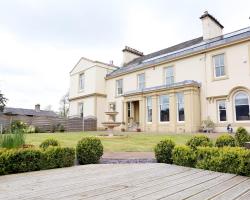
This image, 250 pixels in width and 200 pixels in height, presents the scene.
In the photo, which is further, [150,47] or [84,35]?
[150,47]

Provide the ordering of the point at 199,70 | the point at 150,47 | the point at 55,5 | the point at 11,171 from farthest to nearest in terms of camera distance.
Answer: the point at 150,47
the point at 199,70
the point at 55,5
the point at 11,171

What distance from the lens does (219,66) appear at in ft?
Result: 56.2

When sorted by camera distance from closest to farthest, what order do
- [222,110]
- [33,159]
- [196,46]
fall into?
[33,159] → [222,110] → [196,46]

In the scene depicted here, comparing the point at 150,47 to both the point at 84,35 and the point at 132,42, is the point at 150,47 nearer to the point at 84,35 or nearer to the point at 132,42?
the point at 132,42

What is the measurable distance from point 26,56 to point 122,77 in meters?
9.60

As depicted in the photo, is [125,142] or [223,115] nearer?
[125,142]

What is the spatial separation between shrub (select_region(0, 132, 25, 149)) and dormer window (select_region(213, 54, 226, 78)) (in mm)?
15022

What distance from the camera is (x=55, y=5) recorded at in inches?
438

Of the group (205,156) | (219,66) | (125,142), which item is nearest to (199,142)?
(205,156)

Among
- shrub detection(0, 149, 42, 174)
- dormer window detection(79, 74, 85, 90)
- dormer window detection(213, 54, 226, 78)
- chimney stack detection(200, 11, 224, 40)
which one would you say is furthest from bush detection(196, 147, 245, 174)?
dormer window detection(79, 74, 85, 90)

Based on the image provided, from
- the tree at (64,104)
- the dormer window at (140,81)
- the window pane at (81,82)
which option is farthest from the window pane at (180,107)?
the tree at (64,104)

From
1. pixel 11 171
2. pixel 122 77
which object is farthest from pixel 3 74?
pixel 11 171

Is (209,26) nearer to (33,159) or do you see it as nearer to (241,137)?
(241,137)

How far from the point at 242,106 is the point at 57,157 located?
45.7ft
